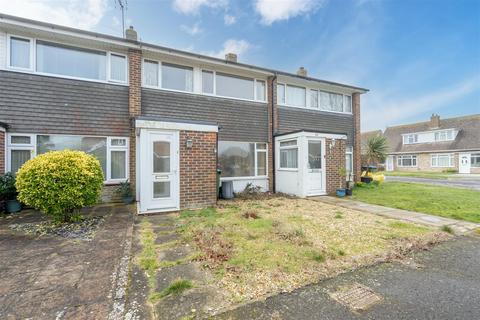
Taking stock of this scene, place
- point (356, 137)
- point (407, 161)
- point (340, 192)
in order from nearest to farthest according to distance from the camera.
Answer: point (340, 192)
point (356, 137)
point (407, 161)

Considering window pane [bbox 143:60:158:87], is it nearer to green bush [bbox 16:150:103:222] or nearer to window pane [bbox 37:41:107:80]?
window pane [bbox 37:41:107:80]

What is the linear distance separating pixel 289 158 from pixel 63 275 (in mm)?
8474

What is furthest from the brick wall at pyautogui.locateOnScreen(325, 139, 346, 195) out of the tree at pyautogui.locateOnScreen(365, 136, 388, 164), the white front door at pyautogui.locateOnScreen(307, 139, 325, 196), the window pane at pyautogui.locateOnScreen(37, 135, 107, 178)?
the window pane at pyautogui.locateOnScreen(37, 135, 107, 178)

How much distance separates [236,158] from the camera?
9805 mm

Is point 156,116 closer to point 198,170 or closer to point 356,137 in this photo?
point 198,170

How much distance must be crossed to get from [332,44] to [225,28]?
6.95m

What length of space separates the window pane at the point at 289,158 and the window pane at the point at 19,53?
31.7 ft

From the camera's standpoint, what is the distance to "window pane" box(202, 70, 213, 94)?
937cm

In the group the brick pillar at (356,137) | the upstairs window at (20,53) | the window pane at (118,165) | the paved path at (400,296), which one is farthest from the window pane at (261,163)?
the upstairs window at (20,53)

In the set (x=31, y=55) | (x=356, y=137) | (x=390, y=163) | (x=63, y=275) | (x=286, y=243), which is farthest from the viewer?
(x=390, y=163)

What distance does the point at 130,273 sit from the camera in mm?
2951

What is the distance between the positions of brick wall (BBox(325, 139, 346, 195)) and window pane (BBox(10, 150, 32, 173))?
10786 millimetres

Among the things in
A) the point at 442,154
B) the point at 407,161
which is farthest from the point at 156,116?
the point at 407,161

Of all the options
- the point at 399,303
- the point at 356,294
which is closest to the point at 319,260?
the point at 356,294
